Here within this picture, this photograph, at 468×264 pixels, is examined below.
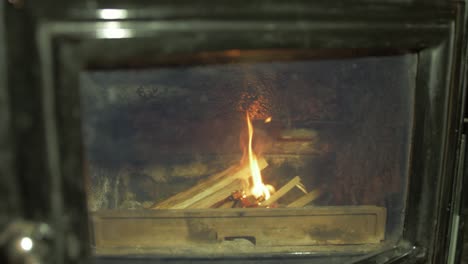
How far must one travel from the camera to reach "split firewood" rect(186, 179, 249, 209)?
0.93 meters

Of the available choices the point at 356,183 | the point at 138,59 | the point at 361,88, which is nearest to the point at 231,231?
the point at 356,183

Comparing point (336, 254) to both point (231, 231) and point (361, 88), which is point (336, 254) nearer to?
point (231, 231)

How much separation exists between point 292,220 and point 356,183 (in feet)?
0.49

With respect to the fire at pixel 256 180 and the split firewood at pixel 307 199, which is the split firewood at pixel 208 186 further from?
the split firewood at pixel 307 199

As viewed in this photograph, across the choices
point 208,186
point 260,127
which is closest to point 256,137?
point 260,127

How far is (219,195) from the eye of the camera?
3.05ft

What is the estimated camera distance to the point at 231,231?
0.89 m

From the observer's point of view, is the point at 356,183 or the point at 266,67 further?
the point at 356,183

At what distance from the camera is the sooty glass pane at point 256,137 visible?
0.73 metres

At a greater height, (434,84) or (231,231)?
(434,84)

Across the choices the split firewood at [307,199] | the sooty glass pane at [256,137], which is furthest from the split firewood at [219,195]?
the split firewood at [307,199]

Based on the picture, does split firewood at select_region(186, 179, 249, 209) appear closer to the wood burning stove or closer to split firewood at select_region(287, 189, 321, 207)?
the wood burning stove

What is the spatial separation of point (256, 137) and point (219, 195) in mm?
151

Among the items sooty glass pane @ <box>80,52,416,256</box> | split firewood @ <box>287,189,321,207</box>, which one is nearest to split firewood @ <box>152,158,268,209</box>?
sooty glass pane @ <box>80,52,416,256</box>
